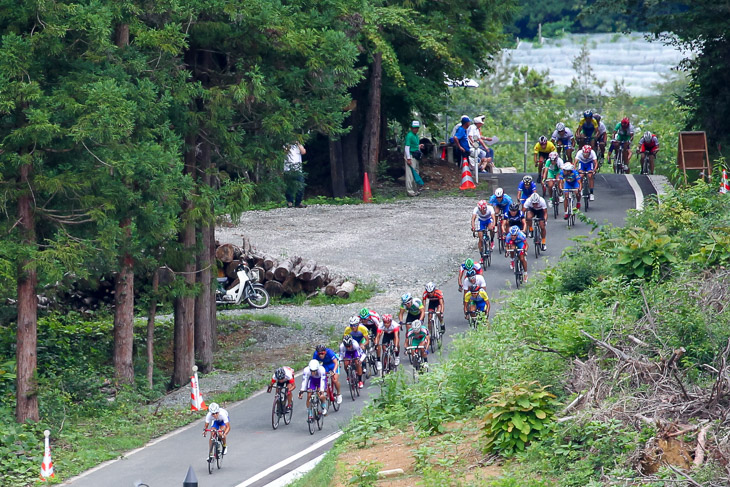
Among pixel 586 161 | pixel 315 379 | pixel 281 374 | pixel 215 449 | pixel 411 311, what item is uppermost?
pixel 586 161

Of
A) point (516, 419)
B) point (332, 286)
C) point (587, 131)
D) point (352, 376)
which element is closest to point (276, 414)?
point (352, 376)

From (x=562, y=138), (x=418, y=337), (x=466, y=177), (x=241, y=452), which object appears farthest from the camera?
(x=466, y=177)

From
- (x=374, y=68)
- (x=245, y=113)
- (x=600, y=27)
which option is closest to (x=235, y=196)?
(x=245, y=113)

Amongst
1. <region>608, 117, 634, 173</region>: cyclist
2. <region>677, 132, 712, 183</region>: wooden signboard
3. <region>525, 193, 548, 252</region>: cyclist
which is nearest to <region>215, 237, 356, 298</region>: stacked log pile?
<region>525, 193, 548, 252</region>: cyclist

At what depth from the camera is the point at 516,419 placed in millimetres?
12891

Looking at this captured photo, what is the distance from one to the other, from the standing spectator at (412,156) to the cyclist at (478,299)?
14540 mm

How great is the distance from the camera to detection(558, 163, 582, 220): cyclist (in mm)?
29500

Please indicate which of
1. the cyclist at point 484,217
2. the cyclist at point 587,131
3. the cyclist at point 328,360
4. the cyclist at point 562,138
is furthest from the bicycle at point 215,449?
→ the cyclist at point 587,131

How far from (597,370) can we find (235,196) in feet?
35.8

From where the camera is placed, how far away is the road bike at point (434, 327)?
22297mm

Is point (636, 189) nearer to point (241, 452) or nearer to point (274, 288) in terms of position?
point (274, 288)

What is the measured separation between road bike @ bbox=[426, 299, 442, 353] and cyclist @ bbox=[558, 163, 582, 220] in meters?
8.63

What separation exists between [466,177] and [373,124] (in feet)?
11.9

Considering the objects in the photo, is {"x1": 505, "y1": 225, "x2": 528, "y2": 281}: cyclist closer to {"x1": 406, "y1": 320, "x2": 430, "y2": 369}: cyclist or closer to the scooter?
{"x1": 406, "y1": 320, "x2": 430, "y2": 369}: cyclist
